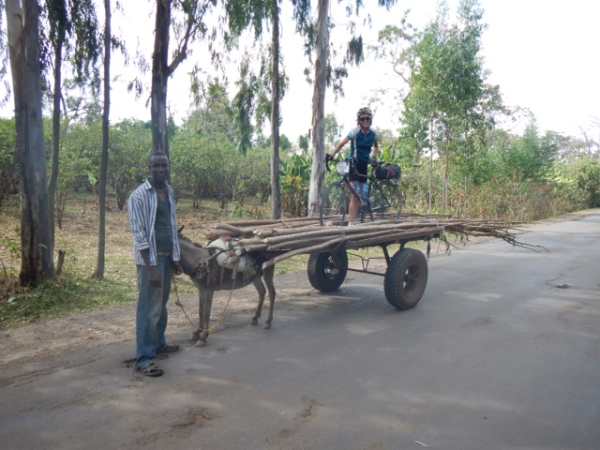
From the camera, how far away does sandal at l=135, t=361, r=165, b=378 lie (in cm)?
445

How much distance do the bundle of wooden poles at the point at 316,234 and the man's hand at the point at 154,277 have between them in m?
0.98

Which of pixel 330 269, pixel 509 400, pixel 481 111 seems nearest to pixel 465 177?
pixel 481 111

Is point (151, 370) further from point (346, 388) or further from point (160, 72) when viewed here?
point (160, 72)

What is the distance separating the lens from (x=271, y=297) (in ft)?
20.1

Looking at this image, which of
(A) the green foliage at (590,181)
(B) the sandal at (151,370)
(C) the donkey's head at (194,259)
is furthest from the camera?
(A) the green foliage at (590,181)

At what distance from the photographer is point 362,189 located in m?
7.88

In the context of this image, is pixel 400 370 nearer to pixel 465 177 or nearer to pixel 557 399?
pixel 557 399

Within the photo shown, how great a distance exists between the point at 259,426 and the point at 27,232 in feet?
17.7

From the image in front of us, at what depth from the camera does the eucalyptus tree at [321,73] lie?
13.4 metres

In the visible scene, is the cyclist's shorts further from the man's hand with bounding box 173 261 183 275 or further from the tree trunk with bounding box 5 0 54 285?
the tree trunk with bounding box 5 0 54 285

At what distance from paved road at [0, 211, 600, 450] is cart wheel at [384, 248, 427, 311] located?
0.21m

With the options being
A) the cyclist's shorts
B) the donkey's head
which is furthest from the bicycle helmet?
the donkey's head

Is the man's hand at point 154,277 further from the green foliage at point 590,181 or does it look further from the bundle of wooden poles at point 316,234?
the green foliage at point 590,181

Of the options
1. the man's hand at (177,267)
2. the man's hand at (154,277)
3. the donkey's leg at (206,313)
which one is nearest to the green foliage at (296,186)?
the donkey's leg at (206,313)
